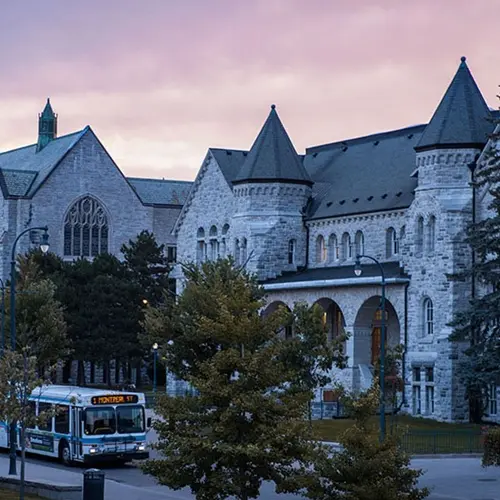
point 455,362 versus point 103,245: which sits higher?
point 103,245

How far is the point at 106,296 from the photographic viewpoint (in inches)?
3351

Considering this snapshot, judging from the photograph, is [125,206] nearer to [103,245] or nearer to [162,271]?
[103,245]

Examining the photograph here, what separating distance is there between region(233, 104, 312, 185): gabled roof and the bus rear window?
35474 mm

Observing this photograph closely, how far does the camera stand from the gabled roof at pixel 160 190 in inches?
4771

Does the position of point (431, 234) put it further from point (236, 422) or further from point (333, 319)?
point (236, 422)

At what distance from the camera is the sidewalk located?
32.6 m

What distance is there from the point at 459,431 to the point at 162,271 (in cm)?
4423

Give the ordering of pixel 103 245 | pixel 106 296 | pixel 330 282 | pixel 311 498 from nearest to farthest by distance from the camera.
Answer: pixel 311 498, pixel 330 282, pixel 106 296, pixel 103 245

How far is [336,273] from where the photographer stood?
70.9 metres

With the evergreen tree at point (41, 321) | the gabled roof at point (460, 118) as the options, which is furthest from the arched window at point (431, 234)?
the evergreen tree at point (41, 321)

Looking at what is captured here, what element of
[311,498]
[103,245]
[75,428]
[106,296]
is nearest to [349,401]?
[311,498]

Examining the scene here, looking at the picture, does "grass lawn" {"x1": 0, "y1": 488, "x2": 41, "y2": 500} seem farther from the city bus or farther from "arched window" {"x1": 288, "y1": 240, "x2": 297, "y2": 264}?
"arched window" {"x1": 288, "y1": 240, "x2": 297, "y2": 264}

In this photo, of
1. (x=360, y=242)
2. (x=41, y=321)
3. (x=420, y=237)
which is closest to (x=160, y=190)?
(x=360, y=242)

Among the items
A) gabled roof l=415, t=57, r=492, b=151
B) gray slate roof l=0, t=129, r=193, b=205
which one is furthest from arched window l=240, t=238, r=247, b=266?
gray slate roof l=0, t=129, r=193, b=205
